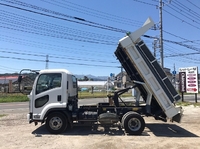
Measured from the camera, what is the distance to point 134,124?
8.16 m

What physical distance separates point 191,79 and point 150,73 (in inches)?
623

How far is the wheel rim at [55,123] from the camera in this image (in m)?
8.23

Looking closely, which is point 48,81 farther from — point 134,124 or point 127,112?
point 134,124

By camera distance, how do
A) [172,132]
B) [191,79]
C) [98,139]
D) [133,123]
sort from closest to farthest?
[98,139]
[133,123]
[172,132]
[191,79]

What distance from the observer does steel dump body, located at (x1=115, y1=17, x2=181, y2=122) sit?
8.11m

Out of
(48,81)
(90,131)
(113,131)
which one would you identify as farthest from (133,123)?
(48,81)

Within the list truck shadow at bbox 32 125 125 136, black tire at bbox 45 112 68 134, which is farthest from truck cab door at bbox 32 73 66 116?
truck shadow at bbox 32 125 125 136

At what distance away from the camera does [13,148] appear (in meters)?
6.39

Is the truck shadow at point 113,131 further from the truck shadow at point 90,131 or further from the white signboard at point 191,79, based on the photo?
the white signboard at point 191,79

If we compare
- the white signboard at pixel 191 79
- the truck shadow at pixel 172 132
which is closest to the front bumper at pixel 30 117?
the truck shadow at pixel 172 132

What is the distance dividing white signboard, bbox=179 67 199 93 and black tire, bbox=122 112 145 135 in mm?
15787

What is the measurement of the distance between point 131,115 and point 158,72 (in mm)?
1962

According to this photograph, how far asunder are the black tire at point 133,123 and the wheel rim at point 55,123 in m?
2.45

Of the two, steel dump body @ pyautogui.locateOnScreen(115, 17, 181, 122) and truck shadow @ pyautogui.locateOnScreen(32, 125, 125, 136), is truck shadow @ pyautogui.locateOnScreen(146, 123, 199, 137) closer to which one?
steel dump body @ pyautogui.locateOnScreen(115, 17, 181, 122)
